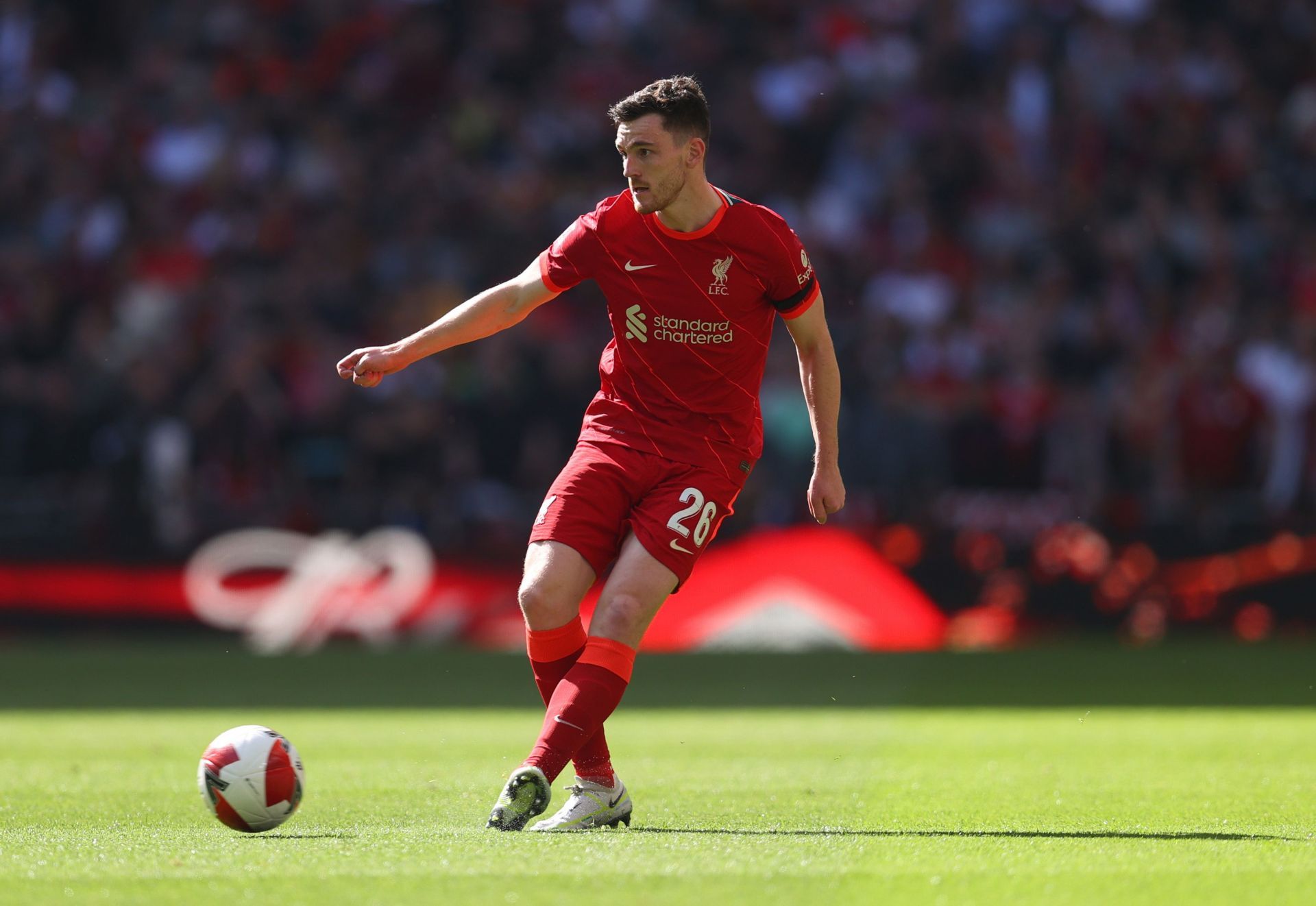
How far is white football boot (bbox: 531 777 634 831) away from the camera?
600 cm

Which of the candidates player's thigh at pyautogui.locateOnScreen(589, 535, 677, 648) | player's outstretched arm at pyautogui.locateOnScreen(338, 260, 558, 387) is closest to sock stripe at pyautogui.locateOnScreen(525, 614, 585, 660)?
player's thigh at pyautogui.locateOnScreen(589, 535, 677, 648)

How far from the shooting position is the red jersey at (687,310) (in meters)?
6.34

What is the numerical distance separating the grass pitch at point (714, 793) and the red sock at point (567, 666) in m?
0.26

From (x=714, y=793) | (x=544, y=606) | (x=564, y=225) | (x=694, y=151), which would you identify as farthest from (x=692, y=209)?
(x=564, y=225)

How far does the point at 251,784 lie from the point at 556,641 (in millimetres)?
1174

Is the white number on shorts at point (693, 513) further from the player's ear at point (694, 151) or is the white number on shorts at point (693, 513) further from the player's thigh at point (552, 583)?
the player's ear at point (694, 151)

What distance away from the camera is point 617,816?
20.4 feet

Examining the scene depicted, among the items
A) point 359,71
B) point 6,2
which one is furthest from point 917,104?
point 6,2

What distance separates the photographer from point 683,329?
639 centimetres

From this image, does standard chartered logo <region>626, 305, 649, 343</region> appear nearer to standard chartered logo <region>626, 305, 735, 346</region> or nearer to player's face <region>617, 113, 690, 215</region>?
standard chartered logo <region>626, 305, 735, 346</region>

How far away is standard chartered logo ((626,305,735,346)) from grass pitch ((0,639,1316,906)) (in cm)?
169

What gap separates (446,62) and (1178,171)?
801 cm

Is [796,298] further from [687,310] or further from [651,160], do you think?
[651,160]

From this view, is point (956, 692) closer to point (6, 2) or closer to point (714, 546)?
point (714, 546)
